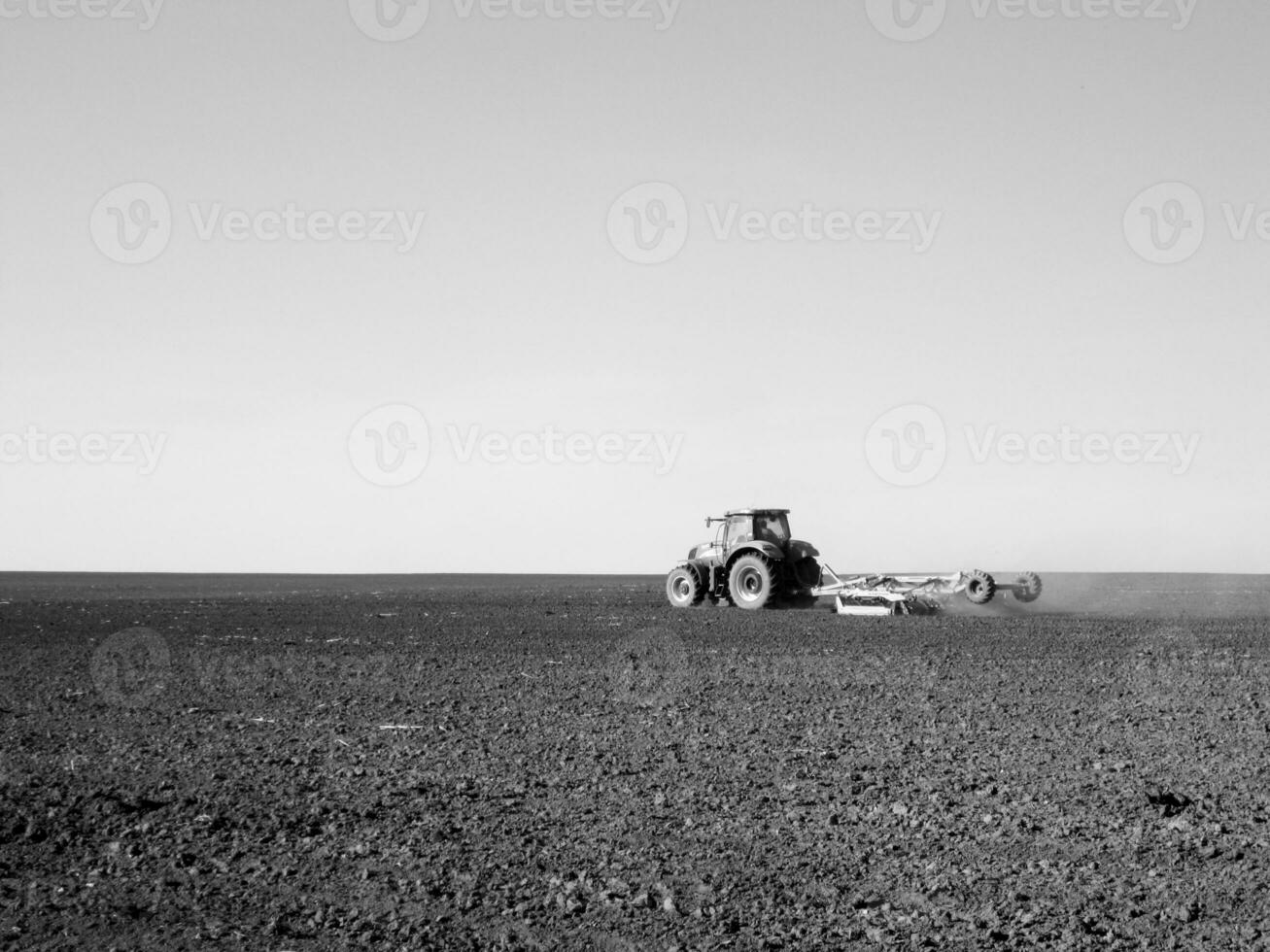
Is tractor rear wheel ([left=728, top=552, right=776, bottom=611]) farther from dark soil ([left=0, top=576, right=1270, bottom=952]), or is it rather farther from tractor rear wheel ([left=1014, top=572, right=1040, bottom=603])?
dark soil ([left=0, top=576, right=1270, bottom=952])

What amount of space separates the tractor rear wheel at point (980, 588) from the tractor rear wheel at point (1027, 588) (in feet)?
4.84

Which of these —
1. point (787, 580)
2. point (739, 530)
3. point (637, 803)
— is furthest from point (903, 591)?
point (637, 803)

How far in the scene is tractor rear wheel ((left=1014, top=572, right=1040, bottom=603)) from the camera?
88.5 feet

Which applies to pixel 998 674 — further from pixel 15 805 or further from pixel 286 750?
pixel 15 805

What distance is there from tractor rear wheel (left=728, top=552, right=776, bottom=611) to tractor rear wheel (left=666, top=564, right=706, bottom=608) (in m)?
0.82

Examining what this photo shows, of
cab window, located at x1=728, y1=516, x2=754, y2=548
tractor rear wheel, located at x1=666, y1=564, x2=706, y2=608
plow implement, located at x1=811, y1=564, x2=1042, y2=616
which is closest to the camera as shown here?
plow implement, located at x1=811, y1=564, x2=1042, y2=616

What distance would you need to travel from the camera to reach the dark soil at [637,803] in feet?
20.2

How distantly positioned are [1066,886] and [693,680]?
8.37 m

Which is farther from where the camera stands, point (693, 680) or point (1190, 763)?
point (693, 680)

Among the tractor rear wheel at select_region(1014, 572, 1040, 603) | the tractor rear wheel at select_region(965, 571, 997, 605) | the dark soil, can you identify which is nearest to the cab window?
the tractor rear wheel at select_region(965, 571, 997, 605)

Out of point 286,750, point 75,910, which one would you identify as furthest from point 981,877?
point 286,750

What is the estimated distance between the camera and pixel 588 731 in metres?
11.3

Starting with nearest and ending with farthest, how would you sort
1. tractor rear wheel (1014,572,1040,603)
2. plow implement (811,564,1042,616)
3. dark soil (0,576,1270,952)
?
1. dark soil (0,576,1270,952)
2. plow implement (811,564,1042,616)
3. tractor rear wheel (1014,572,1040,603)

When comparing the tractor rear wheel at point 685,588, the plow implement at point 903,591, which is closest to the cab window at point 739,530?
the tractor rear wheel at point 685,588
